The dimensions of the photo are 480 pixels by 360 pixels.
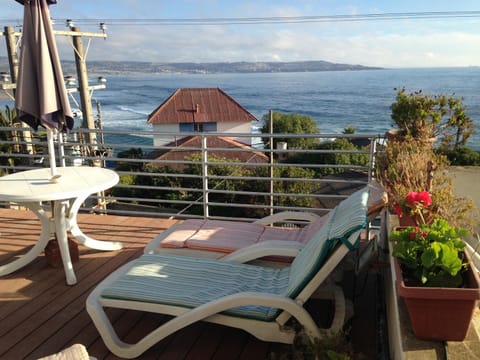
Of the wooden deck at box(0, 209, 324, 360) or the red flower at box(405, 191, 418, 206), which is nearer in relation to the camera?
the red flower at box(405, 191, 418, 206)

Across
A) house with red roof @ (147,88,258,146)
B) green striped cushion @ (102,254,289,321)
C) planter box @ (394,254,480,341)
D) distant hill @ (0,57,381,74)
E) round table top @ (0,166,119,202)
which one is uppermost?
distant hill @ (0,57,381,74)

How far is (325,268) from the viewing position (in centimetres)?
213

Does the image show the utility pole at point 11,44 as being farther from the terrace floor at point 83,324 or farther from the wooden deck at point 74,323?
the terrace floor at point 83,324

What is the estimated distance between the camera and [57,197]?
2971 mm

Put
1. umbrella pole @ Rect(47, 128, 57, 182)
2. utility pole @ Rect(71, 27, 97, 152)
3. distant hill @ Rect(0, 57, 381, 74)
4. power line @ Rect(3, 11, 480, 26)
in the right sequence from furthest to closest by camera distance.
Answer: distant hill @ Rect(0, 57, 381, 74) → power line @ Rect(3, 11, 480, 26) → utility pole @ Rect(71, 27, 97, 152) → umbrella pole @ Rect(47, 128, 57, 182)

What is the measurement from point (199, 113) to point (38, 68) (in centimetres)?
3622

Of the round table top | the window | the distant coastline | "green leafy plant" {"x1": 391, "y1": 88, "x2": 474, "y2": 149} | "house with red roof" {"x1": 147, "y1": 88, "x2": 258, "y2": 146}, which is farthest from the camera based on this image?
the distant coastline

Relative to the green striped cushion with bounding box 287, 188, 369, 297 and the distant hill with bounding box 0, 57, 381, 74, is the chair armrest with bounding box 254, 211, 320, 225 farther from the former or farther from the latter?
the distant hill with bounding box 0, 57, 381, 74

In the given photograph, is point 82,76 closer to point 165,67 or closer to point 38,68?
point 38,68

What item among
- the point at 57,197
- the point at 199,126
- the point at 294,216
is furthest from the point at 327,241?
the point at 199,126

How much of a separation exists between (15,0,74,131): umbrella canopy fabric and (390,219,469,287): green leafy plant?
103 inches

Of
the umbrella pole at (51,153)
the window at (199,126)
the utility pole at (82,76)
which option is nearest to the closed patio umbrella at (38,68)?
the umbrella pole at (51,153)

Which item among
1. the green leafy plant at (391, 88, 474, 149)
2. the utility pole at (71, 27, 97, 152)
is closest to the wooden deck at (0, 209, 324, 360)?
the green leafy plant at (391, 88, 474, 149)

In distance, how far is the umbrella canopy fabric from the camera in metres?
3.10
